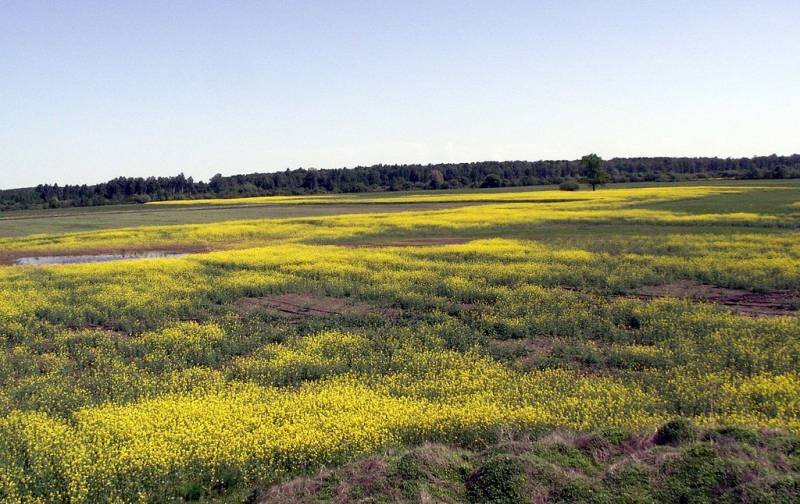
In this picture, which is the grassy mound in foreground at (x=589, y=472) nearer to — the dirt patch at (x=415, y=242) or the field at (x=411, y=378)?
the field at (x=411, y=378)

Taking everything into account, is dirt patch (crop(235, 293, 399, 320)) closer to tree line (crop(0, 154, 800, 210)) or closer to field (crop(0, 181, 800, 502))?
field (crop(0, 181, 800, 502))

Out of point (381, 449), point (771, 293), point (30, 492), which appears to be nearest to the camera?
point (30, 492)

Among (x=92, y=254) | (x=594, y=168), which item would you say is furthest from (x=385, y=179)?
(x=92, y=254)

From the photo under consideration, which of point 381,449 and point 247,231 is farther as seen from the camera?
point 247,231

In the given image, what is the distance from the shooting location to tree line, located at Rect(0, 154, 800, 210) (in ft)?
383

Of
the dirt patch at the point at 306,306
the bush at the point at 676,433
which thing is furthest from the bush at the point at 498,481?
the dirt patch at the point at 306,306

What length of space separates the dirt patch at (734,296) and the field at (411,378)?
0.42 ft

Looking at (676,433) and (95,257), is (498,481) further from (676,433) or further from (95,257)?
(95,257)

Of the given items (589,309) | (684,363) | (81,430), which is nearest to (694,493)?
(684,363)

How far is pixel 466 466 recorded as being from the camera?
22.9 feet

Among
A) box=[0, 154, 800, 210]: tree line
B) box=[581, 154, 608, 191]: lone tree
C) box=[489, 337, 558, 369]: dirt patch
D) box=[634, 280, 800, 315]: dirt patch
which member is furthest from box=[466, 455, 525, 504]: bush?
box=[0, 154, 800, 210]: tree line

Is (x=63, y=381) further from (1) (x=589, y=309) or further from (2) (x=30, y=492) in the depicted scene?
(1) (x=589, y=309)

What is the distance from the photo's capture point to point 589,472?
22.1ft

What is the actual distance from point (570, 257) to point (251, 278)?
12265 mm
